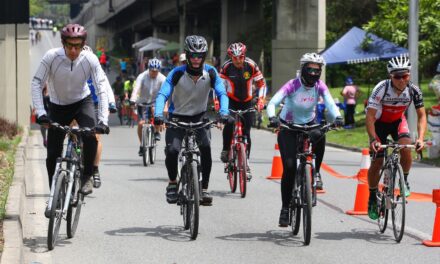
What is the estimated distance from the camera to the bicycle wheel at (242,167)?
13180mm

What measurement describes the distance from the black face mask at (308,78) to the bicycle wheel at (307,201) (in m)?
0.91

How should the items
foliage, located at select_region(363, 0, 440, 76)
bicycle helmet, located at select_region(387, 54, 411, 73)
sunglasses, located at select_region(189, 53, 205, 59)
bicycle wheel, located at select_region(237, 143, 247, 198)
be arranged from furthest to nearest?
foliage, located at select_region(363, 0, 440, 76) < bicycle wheel, located at select_region(237, 143, 247, 198) < sunglasses, located at select_region(189, 53, 205, 59) < bicycle helmet, located at select_region(387, 54, 411, 73)

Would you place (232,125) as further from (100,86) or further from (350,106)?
(350,106)

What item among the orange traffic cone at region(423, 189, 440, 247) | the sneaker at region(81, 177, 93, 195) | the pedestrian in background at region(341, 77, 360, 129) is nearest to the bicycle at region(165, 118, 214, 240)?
the sneaker at region(81, 177, 93, 195)

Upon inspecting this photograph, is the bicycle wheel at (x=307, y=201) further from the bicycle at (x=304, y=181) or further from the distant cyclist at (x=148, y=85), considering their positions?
the distant cyclist at (x=148, y=85)

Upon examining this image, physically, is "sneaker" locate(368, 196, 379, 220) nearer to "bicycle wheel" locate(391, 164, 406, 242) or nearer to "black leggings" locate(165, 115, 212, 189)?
"bicycle wheel" locate(391, 164, 406, 242)

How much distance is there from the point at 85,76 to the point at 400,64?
9.68 feet

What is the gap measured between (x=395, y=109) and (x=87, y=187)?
3.05 m

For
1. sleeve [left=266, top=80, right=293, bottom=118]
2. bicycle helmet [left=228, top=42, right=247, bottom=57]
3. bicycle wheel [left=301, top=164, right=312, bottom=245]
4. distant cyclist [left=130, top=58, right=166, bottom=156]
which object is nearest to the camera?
bicycle wheel [left=301, top=164, right=312, bottom=245]

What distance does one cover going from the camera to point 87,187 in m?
9.81

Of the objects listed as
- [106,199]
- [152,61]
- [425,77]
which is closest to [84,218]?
[106,199]

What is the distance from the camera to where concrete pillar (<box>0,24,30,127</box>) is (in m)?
28.1

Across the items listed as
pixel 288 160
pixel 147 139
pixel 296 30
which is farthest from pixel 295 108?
pixel 296 30

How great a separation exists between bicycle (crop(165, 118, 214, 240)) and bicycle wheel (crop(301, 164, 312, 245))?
984mm
